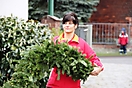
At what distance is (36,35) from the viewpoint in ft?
20.4

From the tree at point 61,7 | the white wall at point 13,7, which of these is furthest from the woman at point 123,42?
the white wall at point 13,7

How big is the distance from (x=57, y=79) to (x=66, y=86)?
15 centimetres

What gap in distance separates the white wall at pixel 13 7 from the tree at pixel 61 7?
11176 mm

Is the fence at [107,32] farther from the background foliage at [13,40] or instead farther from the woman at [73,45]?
the woman at [73,45]

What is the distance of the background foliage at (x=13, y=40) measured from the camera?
602cm

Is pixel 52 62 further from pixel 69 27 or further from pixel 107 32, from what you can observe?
pixel 107 32

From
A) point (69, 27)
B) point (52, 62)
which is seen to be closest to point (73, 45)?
point (69, 27)

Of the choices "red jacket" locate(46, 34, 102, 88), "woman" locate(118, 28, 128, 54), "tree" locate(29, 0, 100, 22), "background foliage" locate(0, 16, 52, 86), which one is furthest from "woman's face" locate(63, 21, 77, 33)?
"woman" locate(118, 28, 128, 54)

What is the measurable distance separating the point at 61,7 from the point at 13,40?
15515mm

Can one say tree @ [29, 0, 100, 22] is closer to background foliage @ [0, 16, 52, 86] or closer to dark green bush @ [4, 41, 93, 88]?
background foliage @ [0, 16, 52, 86]

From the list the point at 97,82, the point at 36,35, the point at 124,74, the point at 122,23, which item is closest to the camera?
the point at 36,35

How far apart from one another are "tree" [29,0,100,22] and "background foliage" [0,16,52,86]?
1496cm

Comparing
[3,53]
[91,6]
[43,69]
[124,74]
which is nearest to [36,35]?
[3,53]

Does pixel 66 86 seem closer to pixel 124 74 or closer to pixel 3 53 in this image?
pixel 3 53
